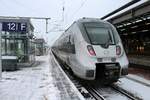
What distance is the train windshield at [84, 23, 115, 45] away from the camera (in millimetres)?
12383

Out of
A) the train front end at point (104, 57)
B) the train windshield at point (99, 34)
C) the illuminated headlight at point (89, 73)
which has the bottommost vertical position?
the illuminated headlight at point (89, 73)

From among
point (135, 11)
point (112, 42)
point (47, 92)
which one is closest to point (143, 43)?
point (135, 11)

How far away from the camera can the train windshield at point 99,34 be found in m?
12.4

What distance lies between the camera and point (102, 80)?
12414 millimetres

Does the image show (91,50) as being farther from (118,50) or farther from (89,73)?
(118,50)

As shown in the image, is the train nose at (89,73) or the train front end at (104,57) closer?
the train nose at (89,73)

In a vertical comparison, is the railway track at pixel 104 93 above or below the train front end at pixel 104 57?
below

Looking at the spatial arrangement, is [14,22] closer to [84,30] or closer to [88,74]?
[84,30]

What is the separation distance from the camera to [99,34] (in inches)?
499

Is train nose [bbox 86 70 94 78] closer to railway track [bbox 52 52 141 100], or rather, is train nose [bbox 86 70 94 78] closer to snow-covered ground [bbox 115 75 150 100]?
railway track [bbox 52 52 141 100]

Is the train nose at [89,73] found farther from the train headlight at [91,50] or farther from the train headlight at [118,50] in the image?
the train headlight at [118,50]

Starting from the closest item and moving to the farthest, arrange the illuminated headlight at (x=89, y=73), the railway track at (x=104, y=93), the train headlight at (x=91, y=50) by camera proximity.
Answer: the railway track at (x=104, y=93) → the illuminated headlight at (x=89, y=73) → the train headlight at (x=91, y=50)

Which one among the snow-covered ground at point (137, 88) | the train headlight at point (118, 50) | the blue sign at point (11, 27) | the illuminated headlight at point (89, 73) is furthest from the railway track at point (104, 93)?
the blue sign at point (11, 27)

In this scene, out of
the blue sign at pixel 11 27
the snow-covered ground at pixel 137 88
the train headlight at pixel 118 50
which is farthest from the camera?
the blue sign at pixel 11 27
